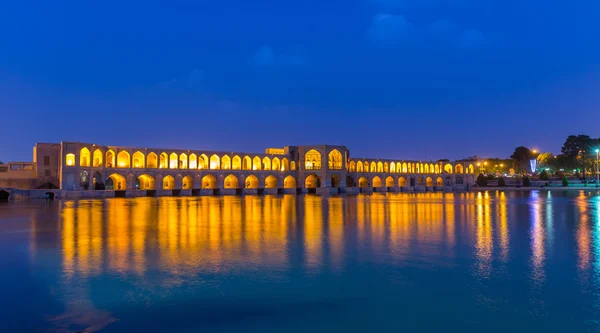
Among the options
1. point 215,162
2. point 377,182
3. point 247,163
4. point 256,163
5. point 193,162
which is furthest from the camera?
point 377,182

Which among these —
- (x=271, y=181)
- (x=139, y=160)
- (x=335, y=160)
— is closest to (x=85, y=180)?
(x=139, y=160)

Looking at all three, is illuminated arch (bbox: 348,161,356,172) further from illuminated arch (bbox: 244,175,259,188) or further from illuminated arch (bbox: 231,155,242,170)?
illuminated arch (bbox: 231,155,242,170)

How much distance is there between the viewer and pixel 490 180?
6062 centimetres

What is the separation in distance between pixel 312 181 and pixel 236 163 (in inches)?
366

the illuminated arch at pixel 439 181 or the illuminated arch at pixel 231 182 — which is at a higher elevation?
the illuminated arch at pixel 231 182

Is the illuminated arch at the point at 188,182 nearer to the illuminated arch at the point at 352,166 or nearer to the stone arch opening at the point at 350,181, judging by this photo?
the stone arch opening at the point at 350,181

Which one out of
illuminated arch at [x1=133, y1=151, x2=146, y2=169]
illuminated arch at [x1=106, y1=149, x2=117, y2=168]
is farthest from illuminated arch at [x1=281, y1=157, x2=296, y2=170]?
illuminated arch at [x1=106, y1=149, x2=117, y2=168]

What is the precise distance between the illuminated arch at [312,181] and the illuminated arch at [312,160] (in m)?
0.96

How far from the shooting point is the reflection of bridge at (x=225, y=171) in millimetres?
33844

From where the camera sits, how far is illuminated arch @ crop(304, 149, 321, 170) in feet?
156

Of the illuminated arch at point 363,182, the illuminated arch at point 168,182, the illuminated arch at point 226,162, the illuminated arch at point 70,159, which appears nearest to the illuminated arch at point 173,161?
the illuminated arch at point 168,182

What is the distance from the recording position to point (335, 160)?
159 feet

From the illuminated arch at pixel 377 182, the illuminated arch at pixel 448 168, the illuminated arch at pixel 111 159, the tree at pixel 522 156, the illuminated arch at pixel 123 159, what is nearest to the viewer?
the illuminated arch at pixel 111 159

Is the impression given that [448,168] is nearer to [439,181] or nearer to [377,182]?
[439,181]
